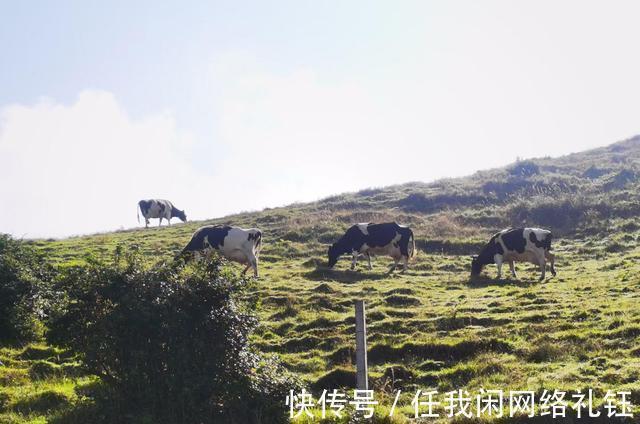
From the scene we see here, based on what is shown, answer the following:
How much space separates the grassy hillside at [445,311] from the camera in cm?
1249

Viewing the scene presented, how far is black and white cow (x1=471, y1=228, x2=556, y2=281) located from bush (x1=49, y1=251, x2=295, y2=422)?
16964 mm

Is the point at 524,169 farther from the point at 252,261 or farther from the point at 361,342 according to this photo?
the point at 361,342

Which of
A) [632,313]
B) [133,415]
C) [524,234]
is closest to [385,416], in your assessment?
[133,415]

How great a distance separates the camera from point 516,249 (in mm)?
26922

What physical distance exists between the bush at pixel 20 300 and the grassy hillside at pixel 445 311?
2.70 feet

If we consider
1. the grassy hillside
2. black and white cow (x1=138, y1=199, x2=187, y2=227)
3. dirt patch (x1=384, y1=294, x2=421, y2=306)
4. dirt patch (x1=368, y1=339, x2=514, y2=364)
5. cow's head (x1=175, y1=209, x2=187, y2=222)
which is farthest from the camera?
cow's head (x1=175, y1=209, x2=187, y2=222)

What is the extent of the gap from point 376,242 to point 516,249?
6333 millimetres

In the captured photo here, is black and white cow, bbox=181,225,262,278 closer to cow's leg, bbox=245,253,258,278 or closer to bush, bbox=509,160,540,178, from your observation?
cow's leg, bbox=245,253,258,278

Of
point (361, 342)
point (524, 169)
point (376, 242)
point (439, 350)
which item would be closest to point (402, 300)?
point (439, 350)

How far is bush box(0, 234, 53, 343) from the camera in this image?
54.4 ft

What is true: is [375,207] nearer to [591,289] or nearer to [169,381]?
[591,289]

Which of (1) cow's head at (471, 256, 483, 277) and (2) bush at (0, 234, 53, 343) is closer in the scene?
(2) bush at (0, 234, 53, 343)

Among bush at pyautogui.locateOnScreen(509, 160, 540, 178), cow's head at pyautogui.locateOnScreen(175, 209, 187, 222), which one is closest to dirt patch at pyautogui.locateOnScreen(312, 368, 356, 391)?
cow's head at pyautogui.locateOnScreen(175, 209, 187, 222)

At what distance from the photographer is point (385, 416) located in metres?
10.6
